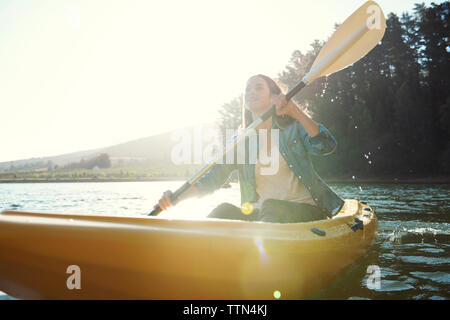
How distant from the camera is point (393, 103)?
836 inches

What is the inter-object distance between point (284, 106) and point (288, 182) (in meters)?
0.48

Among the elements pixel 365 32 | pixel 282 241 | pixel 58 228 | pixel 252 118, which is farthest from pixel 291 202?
pixel 365 32

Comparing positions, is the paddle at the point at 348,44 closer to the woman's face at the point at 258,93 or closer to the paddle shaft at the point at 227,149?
the paddle shaft at the point at 227,149

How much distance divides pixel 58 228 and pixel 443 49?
2565 centimetres

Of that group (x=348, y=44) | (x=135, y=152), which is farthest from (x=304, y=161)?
(x=135, y=152)

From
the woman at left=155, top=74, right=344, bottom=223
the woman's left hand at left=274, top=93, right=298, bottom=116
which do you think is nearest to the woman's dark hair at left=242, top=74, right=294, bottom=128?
the woman at left=155, top=74, right=344, bottom=223

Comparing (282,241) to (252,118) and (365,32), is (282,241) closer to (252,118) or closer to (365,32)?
(252,118)

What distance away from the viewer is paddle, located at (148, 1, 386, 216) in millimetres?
2520

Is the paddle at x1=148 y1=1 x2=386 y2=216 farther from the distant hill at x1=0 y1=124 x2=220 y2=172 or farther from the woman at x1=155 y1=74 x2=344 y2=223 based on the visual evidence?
the distant hill at x1=0 y1=124 x2=220 y2=172

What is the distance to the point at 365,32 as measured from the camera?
269 centimetres

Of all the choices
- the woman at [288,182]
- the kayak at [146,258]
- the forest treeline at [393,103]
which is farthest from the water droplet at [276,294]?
the forest treeline at [393,103]

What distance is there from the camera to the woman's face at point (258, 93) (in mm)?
2438

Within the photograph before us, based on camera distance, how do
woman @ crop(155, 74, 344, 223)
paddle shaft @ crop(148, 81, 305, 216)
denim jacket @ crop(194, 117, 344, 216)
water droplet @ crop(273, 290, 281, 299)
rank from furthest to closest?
paddle shaft @ crop(148, 81, 305, 216), denim jacket @ crop(194, 117, 344, 216), woman @ crop(155, 74, 344, 223), water droplet @ crop(273, 290, 281, 299)

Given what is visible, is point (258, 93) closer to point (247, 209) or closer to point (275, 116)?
point (275, 116)
